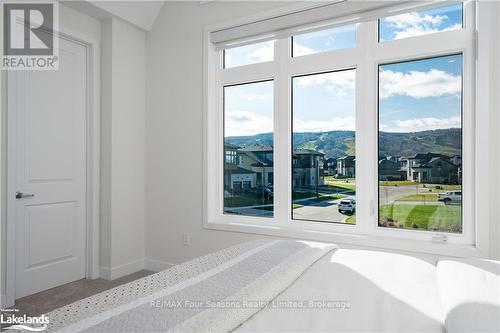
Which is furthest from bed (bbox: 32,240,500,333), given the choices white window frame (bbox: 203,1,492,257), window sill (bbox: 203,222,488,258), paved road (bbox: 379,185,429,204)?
paved road (bbox: 379,185,429,204)

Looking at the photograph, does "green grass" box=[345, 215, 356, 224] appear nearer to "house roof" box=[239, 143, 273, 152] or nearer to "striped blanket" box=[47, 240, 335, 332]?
"house roof" box=[239, 143, 273, 152]

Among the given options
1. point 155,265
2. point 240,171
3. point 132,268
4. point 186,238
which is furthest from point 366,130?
point 132,268

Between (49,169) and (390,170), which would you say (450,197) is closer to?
(390,170)

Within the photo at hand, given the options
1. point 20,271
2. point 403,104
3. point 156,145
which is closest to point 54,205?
point 20,271

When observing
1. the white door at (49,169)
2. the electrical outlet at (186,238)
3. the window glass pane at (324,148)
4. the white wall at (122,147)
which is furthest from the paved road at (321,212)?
the white door at (49,169)

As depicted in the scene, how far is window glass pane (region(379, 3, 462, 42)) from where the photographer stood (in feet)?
7.55

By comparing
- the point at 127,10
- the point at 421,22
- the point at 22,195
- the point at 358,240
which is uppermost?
the point at 127,10

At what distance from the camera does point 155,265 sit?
11.4ft

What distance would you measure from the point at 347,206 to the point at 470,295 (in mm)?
1740

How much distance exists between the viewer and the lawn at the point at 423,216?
230 cm

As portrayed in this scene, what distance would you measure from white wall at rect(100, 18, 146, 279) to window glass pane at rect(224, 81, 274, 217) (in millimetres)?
964

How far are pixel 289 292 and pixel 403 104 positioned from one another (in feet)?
6.19

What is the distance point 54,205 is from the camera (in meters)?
2.94

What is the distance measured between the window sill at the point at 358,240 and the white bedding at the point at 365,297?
90 centimetres
